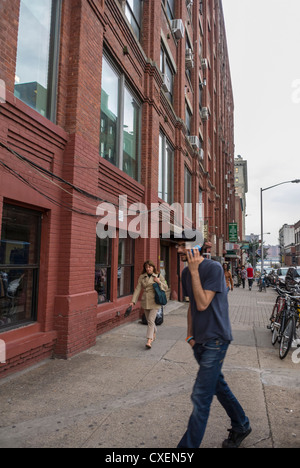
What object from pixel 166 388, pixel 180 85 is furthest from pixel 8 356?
pixel 180 85

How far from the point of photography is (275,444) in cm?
305

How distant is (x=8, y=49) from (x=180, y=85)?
1175cm

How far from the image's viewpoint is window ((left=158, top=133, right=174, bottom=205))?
513 inches

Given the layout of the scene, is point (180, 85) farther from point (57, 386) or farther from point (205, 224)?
point (57, 386)

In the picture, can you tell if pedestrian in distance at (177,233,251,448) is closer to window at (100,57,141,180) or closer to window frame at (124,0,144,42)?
window at (100,57,141,180)

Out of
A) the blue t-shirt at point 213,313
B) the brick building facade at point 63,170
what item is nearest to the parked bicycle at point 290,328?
the blue t-shirt at point 213,313

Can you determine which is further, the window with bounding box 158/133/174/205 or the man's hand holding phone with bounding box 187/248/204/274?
the window with bounding box 158/133/174/205

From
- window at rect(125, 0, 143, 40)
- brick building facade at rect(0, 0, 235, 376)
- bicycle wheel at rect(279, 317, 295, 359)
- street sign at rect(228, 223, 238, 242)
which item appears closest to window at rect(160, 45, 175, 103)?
window at rect(125, 0, 143, 40)

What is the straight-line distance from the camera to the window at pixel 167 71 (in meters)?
13.0

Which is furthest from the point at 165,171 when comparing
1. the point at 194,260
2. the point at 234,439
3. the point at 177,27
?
the point at 234,439

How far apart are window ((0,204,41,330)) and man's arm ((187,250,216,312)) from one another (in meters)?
3.08

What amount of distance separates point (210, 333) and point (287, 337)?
3755 mm

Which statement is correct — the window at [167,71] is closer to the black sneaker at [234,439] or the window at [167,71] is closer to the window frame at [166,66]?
the window frame at [166,66]
